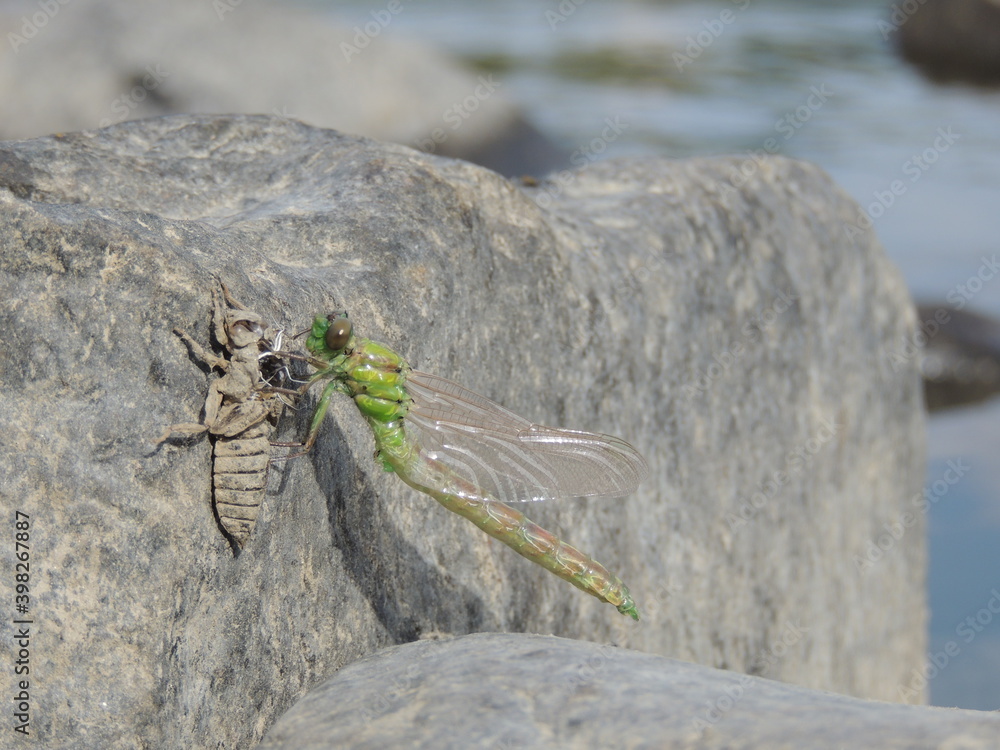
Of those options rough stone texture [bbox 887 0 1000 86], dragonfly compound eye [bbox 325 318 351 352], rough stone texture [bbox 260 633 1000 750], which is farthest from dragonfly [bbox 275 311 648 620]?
rough stone texture [bbox 887 0 1000 86]

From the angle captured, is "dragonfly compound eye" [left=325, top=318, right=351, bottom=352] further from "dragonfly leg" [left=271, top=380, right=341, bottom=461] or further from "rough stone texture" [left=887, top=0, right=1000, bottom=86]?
"rough stone texture" [left=887, top=0, right=1000, bottom=86]

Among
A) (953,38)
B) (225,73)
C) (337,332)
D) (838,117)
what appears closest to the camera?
(337,332)

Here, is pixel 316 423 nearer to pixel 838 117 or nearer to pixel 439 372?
pixel 439 372

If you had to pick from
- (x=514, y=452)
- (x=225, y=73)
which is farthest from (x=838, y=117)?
(x=514, y=452)

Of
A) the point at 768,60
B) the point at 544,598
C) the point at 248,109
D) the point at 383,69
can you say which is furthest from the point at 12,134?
the point at 768,60

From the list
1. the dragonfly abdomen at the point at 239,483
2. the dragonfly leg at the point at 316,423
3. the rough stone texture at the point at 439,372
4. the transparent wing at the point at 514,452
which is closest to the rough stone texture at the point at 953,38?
the rough stone texture at the point at 439,372

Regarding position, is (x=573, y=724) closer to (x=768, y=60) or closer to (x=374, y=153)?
(x=374, y=153)

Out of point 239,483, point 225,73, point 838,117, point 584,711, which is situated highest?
point 838,117
